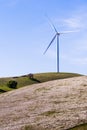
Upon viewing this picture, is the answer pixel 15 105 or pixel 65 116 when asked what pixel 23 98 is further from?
pixel 65 116

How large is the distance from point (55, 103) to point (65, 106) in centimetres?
259

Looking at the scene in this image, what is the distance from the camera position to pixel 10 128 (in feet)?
133

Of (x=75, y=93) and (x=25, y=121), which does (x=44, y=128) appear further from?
(x=75, y=93)

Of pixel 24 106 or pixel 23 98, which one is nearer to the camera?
pixel 24 106

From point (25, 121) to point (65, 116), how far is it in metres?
4.03

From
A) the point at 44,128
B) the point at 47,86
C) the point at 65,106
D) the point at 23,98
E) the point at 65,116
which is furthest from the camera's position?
the point at 47,86

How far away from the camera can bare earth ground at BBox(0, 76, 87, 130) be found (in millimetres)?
40156

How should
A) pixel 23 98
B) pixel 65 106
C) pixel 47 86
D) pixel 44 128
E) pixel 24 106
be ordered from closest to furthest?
pixel 44 128, pixel 65 106, pixel 24 106, pixel 23 98, pixel 47 86

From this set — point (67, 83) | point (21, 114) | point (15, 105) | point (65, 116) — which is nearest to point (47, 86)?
point (67, 83)

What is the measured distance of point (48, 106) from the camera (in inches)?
1854

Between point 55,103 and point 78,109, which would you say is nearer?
point 78,109

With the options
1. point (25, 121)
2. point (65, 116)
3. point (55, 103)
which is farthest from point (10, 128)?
point (55, 103)

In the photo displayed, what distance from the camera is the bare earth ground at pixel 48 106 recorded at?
4016 centimetres

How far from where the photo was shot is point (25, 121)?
42406 mm
